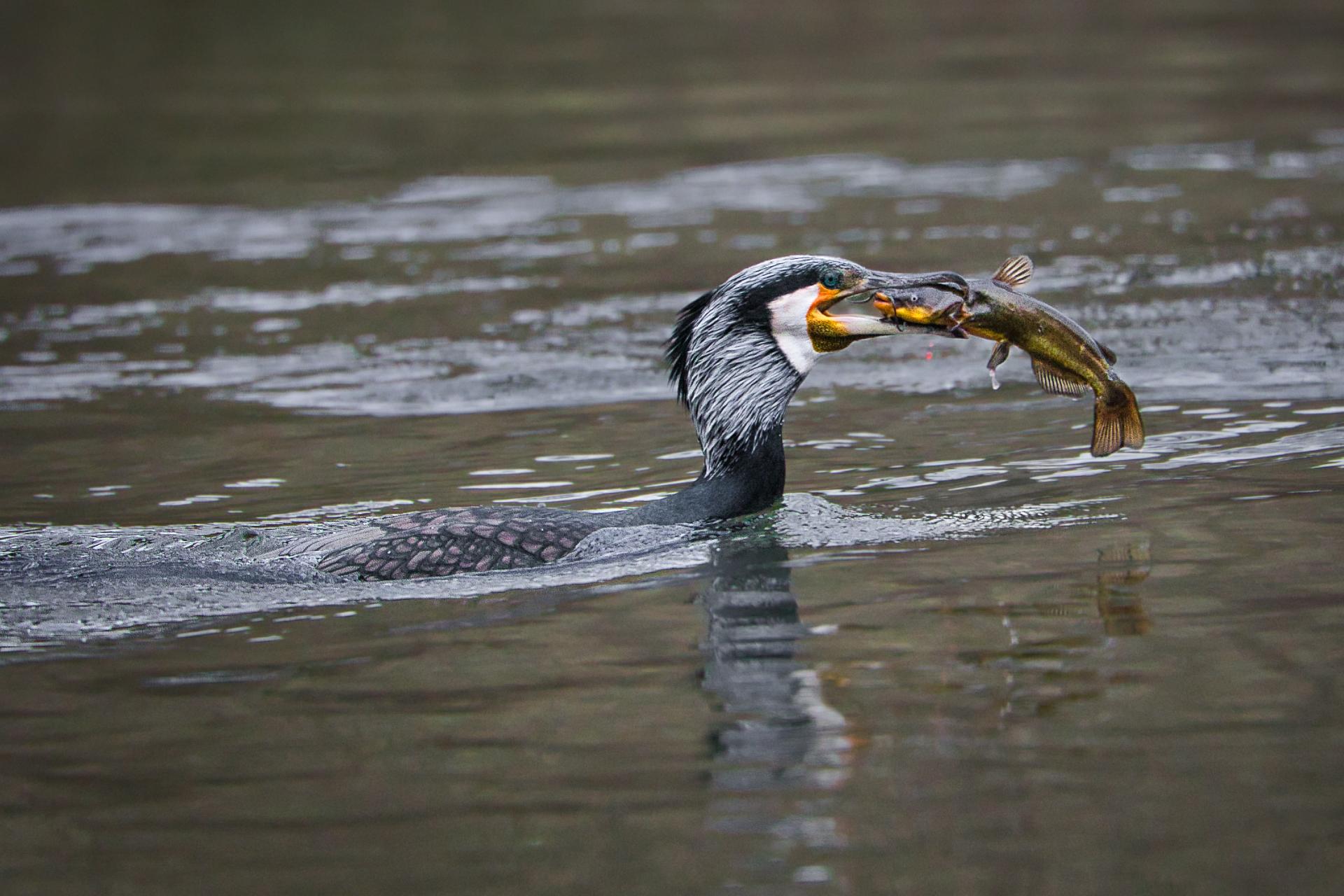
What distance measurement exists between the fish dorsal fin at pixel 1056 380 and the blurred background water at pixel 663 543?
2.11 feet

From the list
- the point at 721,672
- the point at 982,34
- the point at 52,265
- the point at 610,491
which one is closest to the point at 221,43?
the point at 982,34

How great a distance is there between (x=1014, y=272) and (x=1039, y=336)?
0.28 m

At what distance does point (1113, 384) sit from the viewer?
7551 millimetres

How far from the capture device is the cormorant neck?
779 cm

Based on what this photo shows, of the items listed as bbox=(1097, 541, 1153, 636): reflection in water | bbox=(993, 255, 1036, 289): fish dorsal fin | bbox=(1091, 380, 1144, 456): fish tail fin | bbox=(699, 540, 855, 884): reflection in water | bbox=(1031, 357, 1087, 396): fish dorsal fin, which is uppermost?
bbox=(993, 255, 1036, 289): fish dorsal fin

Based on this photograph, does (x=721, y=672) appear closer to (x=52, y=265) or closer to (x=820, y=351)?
(x=820, y=351)

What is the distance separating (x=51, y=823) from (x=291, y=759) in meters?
0.73

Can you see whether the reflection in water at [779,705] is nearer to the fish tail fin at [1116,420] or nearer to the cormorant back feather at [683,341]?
the fish tail fin at [1116,420]

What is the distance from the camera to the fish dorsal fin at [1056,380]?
7.59 metres

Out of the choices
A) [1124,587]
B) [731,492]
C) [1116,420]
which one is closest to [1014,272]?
[1116,420]

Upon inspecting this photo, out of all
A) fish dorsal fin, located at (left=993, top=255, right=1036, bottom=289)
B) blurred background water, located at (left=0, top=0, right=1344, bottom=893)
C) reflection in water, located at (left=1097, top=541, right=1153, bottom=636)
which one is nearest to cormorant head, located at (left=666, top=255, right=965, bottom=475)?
fish dorsal fin, located at (left=993, top=255, right=1036, bottom=289)

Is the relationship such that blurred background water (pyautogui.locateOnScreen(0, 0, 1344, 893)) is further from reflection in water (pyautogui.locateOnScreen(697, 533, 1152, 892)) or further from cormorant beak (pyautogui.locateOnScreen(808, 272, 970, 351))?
cormorant beak (pyautogui.locateOnScreen(808, 272, 970, 351))

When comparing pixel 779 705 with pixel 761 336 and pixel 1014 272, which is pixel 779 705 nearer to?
pixel 761 336

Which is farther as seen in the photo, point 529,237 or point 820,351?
point 529,237
